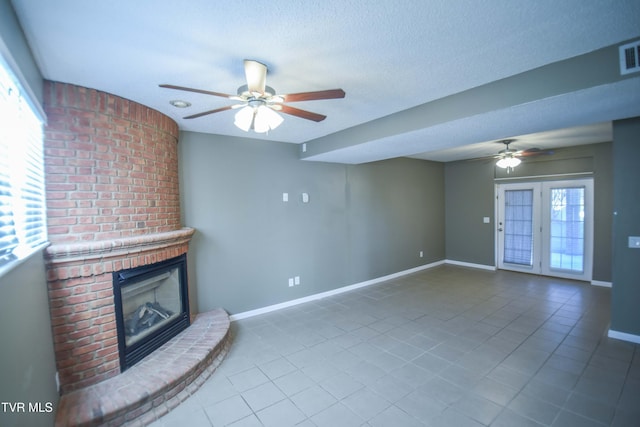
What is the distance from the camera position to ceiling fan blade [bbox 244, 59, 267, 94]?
5.98 ft

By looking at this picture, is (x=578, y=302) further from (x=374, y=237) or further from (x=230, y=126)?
(x=230, y=126)

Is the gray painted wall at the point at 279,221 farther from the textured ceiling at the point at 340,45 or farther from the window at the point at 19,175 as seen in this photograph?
the window at the point at 19,175

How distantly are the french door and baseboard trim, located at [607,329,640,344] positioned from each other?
268 cm

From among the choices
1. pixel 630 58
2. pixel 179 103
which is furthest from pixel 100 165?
pixel 630 58

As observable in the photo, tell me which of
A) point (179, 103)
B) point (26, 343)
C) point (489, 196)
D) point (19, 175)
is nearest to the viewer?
point (26, 343)

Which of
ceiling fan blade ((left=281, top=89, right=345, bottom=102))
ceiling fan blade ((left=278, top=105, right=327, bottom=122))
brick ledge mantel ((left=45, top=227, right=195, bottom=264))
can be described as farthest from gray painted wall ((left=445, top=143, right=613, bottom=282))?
brick ledge mantel ((left=45, top=227, right=195, bottom=264))

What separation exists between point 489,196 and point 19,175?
749cm

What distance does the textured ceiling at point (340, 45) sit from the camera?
4.73 ft

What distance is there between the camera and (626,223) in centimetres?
315

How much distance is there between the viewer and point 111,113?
8.01 feet

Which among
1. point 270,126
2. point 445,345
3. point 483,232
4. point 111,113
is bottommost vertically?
point 445,345

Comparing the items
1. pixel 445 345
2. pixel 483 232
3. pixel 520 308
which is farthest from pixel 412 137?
pixel 483 232

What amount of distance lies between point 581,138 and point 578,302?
266 cm

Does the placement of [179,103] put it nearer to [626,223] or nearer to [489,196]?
[626,223]
